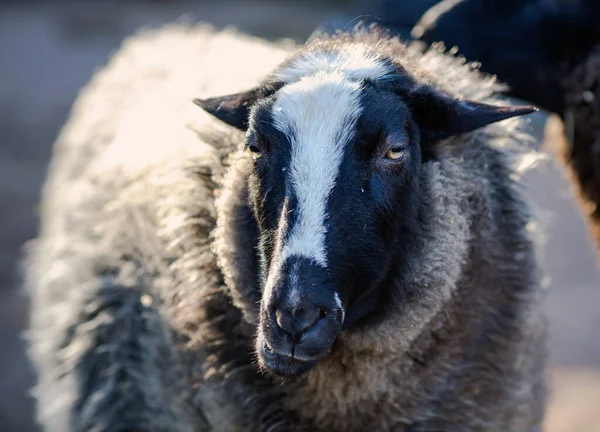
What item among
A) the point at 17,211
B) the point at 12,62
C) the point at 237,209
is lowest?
the point at 17,211

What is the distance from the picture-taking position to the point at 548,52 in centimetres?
344

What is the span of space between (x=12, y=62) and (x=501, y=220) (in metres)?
9.61

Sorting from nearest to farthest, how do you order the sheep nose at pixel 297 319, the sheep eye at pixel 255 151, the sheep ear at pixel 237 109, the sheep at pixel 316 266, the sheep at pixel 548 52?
1. the sheep nose at pixel 297 319
2. the sheep at pixel 316 266
3. the sheep eye at pixel 255 151
4. the sheep ear at pixel 237 109
5. the sheep at pixel 548 52

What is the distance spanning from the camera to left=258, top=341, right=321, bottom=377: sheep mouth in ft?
6.31

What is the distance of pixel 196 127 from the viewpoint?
8.73 ft

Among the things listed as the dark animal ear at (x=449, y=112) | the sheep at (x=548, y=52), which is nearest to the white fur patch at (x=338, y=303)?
the dark animal ear at (x=449, y=112)

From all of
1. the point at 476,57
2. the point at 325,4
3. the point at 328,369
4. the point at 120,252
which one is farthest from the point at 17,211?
the point at 325,4

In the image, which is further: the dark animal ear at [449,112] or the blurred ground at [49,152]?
the blurred ground at [49,152]

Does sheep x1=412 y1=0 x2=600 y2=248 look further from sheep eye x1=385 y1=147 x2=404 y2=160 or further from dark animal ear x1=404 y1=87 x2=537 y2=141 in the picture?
sheep eye x1=385 y1=147 x2=404 y2=160

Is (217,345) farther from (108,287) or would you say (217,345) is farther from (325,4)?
(325,4)

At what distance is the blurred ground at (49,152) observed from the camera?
4387mm

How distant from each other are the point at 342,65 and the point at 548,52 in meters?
1.62

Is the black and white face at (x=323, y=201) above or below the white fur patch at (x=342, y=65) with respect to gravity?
below

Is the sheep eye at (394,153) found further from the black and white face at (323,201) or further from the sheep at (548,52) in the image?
the sheep at (548,52)
